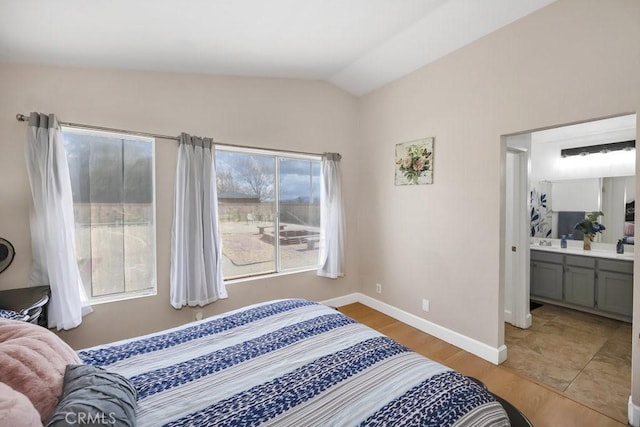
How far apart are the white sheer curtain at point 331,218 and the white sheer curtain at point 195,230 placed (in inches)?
54.6

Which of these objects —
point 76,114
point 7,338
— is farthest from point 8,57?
point 7,338

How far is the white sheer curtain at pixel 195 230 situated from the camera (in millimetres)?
2662

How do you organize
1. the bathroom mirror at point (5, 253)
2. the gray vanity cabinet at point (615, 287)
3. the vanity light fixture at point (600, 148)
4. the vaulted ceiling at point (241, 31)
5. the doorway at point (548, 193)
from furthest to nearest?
the vanity light fixture at point (600, 148) < the gray vanity cabinet at point (615, 287) < the doorway at point (548, 193) < the bathroom mirror at point (5, 253) < the vaulted ceiling at point (241, 31)

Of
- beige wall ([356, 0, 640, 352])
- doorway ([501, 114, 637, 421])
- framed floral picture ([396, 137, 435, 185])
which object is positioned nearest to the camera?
beige wall ([356, 0, 640, 352])

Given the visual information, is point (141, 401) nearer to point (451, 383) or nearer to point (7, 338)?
point (7, 338)

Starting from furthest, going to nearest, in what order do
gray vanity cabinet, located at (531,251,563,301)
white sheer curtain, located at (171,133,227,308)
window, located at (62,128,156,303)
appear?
gray vanity cabinet, located at (531,251,563,301) < white sheer curtain, located at (171,133,227,308) < window, located at (62,128,156,303)

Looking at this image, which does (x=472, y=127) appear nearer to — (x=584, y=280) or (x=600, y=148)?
(x=600, y=148)

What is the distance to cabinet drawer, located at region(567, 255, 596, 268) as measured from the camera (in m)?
3.47

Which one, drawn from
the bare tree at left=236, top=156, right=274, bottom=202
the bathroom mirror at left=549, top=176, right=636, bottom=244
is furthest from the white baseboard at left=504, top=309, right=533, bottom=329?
the bare tree at left=236, top=156, right=274, bottom=202

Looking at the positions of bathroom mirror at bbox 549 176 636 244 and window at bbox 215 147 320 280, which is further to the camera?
bathroom mirror at bbox 549 176 636 244

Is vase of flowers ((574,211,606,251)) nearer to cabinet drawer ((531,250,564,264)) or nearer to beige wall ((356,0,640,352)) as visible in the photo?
cabinet drawer ((531,250,564,264))

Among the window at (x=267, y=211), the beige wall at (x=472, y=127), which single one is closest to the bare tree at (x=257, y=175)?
the window at (x=267, y=211)

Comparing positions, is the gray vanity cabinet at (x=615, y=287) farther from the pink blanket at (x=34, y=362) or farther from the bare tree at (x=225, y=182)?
the pink blanket at (x=34, y=362)

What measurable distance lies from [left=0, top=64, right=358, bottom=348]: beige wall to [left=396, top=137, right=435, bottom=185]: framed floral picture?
790mm
